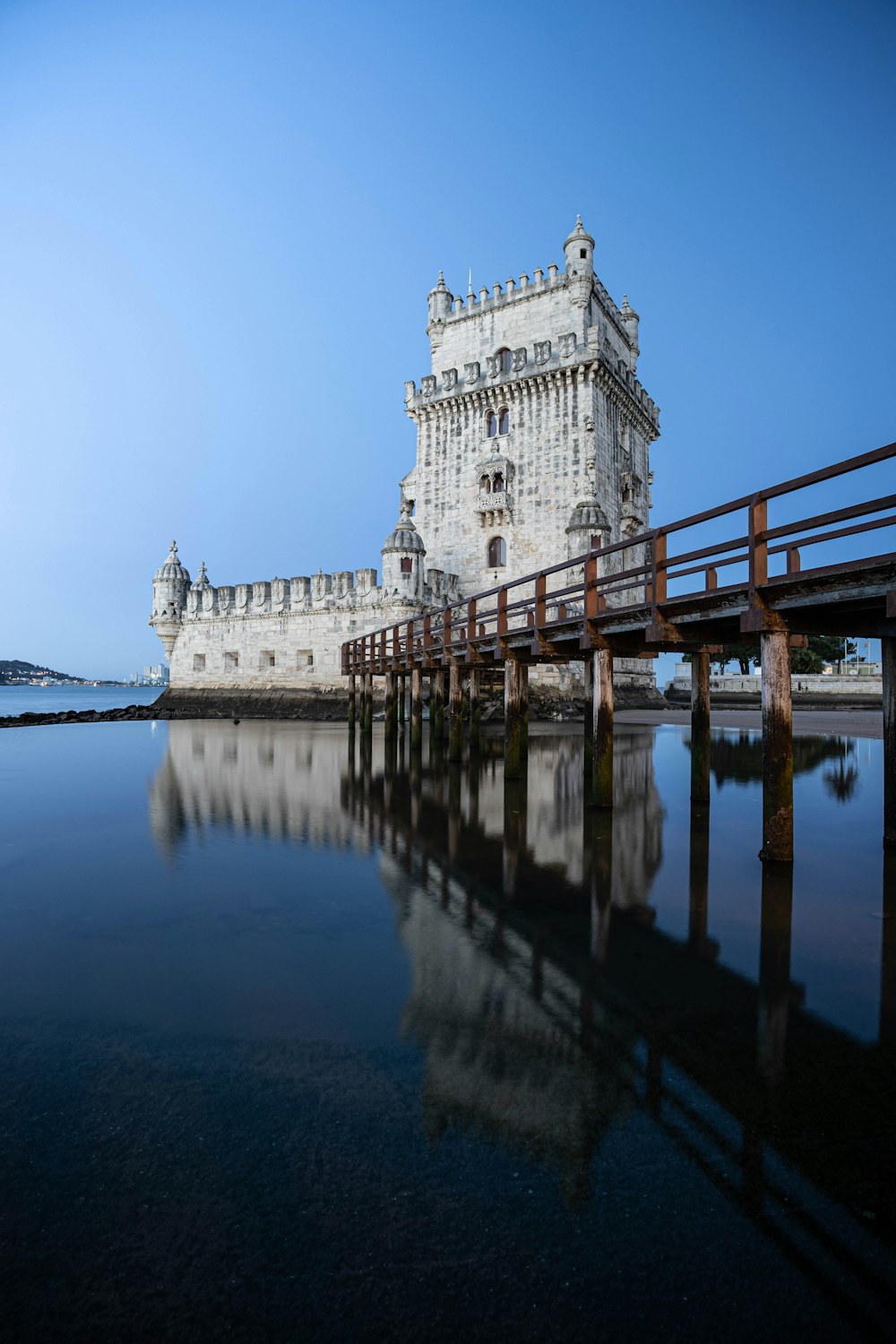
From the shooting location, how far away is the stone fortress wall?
104 feet

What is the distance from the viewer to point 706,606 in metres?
8.16

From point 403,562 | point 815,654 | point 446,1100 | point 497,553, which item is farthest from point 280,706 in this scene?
point 815,654

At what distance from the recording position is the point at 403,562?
3172 centimetres

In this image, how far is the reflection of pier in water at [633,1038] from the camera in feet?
7.82

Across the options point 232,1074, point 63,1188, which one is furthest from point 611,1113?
point 63,1188

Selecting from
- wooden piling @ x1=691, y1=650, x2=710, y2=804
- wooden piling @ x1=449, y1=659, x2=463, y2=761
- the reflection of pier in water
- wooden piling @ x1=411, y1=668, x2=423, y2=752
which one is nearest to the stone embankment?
wooden piling @ x1=411, y1=668, x2=423, y2=752

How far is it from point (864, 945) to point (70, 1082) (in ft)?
15.4

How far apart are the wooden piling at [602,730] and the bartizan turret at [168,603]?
3596 cm

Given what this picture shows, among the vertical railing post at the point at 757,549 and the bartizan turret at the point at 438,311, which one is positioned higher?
the bartizan turret at the point at 438,311

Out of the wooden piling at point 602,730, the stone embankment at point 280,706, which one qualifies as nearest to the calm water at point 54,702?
the stone embankment at point 280,706

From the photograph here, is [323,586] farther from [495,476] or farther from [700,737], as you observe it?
[700,737]

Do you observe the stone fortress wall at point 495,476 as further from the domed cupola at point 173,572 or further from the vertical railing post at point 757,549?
the vertical railing post at point 757,549

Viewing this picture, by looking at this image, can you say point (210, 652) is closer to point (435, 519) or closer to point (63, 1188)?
point (435, 519)

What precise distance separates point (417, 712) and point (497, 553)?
17060mm
